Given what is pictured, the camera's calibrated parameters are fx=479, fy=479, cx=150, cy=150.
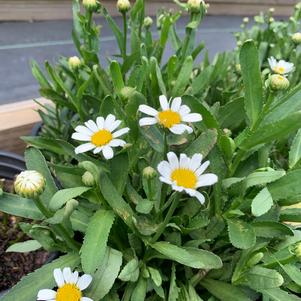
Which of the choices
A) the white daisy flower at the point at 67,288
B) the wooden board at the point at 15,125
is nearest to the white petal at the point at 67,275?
the white daisy flower at the point at 67,288

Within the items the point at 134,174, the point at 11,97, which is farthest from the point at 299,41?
the point at 11,97

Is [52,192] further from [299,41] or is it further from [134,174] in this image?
[299,41]

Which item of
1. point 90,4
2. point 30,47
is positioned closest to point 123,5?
point 90,4

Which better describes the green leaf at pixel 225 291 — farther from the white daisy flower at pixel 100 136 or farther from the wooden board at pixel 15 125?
the wooden board at pixel 15 125

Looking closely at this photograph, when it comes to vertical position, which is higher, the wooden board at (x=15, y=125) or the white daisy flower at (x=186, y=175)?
the white daisy flower at (x=186, y=175)

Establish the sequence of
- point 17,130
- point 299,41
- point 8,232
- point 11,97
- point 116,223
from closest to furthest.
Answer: point 116,223 < point 8,232 < point 299,41 < point 17,130 < point 11,97

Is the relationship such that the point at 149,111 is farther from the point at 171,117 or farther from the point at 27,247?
the point at 27,247
